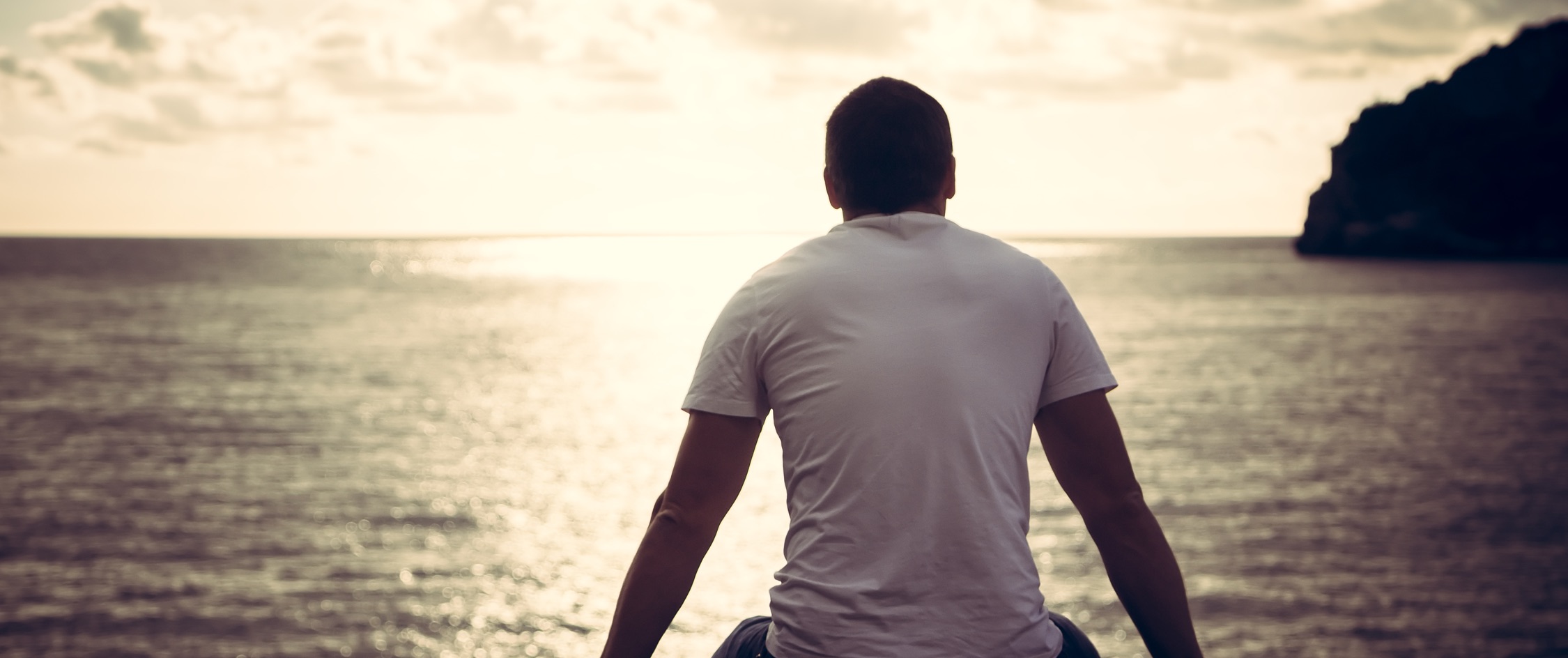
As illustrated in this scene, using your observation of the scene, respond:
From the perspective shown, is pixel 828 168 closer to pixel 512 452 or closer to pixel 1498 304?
pixel 512 452

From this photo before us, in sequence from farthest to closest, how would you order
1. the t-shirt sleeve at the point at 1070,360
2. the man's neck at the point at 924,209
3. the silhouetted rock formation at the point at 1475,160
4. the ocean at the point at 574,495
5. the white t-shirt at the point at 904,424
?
1. the silhouetted rock formation at the point at 1475,160
2. the ocean at the point at 574,495
3. the man's neck at the point at 924,209
4. the t-shirt sleeve at the point at 1070,360
5. the white t-shirt at the point at 904,424

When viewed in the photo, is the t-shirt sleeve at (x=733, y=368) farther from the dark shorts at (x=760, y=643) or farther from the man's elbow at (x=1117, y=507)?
the man's elbow at (x=1117, y=507)

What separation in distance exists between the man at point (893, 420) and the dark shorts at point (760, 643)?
0.5 inches

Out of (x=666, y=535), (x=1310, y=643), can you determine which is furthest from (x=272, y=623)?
(x=666, y=535)

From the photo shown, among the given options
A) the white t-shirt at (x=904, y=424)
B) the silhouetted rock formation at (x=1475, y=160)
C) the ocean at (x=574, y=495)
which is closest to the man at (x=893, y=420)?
the white t-shirt at (x=904, y=424)

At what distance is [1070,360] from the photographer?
6.67 feet

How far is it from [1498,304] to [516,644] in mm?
72995

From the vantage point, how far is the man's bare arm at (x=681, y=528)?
6.75 feet

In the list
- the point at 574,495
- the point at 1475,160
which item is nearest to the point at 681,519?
the point at 574,495

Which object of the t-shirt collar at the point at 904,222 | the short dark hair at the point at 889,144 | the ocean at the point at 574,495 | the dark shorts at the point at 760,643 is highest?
the short dark hair at the point at 889,144

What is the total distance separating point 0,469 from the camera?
91.4ft

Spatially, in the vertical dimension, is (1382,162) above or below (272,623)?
above

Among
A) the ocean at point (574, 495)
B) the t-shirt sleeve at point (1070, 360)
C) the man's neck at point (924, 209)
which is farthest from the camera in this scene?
the ocean at point (574, 495)

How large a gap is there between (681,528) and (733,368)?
33cm
